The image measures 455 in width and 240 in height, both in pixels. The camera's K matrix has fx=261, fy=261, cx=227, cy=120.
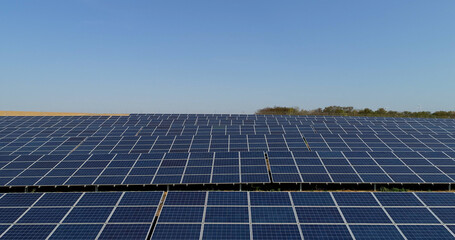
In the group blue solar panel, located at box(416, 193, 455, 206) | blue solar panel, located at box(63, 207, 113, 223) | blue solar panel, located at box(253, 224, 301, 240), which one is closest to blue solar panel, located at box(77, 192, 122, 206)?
blue solar panel, located at box(63, 207, 113, 223)

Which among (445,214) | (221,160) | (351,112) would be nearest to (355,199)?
(445,214)

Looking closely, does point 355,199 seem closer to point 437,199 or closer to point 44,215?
point 437,199

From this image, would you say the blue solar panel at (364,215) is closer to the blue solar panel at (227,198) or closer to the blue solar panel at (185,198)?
the blue solar panel at (227,198)

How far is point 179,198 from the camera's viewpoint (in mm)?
11391

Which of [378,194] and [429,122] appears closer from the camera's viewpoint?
[378,194]

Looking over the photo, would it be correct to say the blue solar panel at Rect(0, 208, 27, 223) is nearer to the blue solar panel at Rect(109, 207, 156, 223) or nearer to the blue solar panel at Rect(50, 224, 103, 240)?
the blue solar panel at Rect(50, 224, 103, 240)

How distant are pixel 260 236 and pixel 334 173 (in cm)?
1144

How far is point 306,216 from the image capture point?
10219mm

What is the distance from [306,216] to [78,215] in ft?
30.0

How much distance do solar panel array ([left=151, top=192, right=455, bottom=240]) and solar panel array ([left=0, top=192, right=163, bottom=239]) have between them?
981 mm

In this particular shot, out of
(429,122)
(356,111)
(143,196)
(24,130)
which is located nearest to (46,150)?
(24,130)

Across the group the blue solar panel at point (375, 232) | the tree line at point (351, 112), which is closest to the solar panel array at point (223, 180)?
the blue solar panel at point (375, 232)

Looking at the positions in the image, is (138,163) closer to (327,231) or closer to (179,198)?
(179,198)

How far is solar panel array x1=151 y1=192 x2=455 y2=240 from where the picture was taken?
936cm
